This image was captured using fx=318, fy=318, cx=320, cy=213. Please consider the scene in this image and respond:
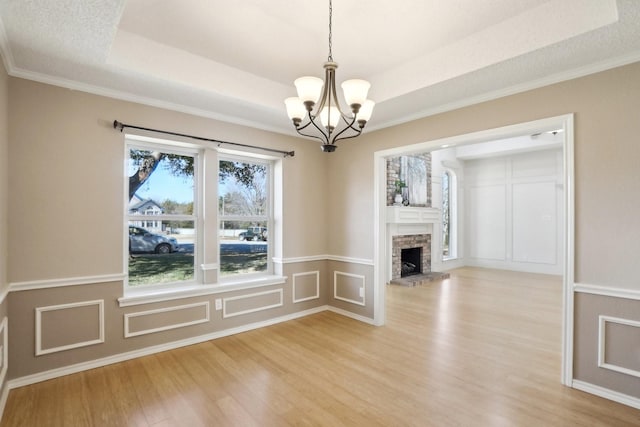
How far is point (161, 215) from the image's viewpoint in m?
3.55

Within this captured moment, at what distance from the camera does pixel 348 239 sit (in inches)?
182

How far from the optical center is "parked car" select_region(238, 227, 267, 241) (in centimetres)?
428

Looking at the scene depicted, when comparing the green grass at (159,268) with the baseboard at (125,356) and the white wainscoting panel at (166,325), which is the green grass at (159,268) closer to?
the white wainscoting panel at (166,325)

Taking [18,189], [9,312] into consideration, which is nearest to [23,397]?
[9,312]

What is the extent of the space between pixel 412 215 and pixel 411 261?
131cm

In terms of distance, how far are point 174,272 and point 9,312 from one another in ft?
4.54

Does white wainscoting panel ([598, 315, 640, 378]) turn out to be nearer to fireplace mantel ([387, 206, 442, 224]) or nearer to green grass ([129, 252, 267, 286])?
green grass ([129, 252, 267, 286])

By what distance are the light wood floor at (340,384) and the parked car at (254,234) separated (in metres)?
1.20

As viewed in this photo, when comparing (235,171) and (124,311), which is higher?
(235,171)

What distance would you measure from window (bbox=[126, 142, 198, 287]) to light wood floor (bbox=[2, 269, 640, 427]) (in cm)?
90

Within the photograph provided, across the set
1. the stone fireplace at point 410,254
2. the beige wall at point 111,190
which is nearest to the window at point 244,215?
the beige wall at point 111,190

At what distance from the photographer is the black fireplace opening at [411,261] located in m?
7.40

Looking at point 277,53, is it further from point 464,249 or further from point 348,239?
point 464,249

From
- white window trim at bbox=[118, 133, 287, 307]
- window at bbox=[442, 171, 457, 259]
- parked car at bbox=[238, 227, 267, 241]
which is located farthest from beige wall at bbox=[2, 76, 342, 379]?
window at bbox=[442, 171, 457, 259]
